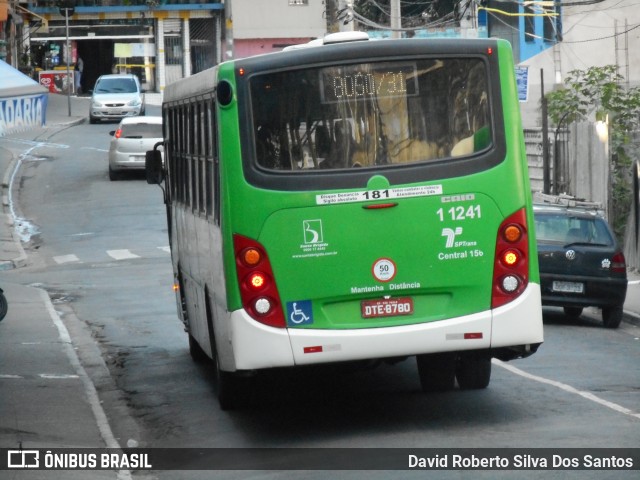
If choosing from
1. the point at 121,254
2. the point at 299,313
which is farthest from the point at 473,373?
the point at 121,254

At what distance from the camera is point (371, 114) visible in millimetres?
10305

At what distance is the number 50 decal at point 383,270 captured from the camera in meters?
10.2

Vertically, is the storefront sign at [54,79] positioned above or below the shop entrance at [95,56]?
below

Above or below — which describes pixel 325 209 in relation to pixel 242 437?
above

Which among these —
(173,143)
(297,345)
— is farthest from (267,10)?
(297,345)

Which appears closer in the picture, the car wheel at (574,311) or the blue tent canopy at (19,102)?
the blue tent canopy at (19,102)

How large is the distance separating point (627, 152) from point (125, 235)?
11.6 m

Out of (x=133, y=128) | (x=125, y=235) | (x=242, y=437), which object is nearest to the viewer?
(x=242, y=437)

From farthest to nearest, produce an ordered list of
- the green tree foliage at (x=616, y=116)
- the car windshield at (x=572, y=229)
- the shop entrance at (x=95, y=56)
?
the shop entrance at (x=95, y=56) → the green tree foliage at (x=616, y=116) → the car windshield at (x=572, y=229)

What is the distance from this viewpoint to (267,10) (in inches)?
2724

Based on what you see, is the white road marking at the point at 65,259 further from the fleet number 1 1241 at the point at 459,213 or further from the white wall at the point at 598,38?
the white wall at the point at 598,38

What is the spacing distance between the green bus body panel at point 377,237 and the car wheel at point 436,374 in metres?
1.99

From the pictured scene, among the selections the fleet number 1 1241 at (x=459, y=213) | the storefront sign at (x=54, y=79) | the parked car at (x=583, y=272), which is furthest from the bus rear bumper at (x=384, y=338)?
the storefront sign at (x=54, y=79)

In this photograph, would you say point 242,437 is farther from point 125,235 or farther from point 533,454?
point 125,235
